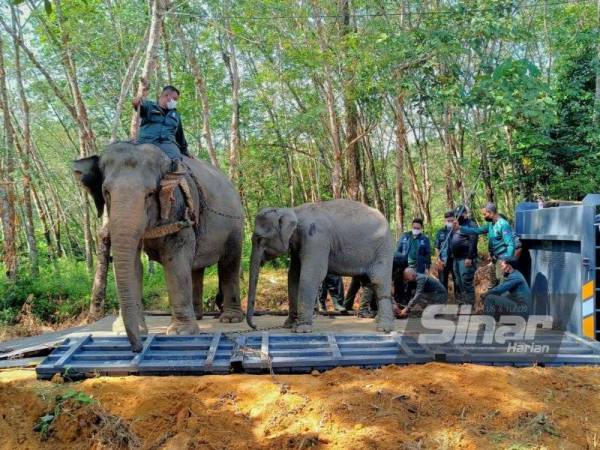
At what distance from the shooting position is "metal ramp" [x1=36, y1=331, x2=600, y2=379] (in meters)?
4.72

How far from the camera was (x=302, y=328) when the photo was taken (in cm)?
613

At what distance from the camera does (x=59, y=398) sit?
4242mm

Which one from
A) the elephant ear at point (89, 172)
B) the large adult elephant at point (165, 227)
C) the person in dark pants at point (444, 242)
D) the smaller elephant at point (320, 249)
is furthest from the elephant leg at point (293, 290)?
the person in dark pants at point (444, 242)

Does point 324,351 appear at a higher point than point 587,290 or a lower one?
lower

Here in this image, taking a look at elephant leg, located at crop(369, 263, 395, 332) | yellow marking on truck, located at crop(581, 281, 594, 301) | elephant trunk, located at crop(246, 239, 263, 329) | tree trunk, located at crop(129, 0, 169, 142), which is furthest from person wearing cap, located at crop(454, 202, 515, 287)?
tree trunk, located at crop(129, 0, 169, 142)

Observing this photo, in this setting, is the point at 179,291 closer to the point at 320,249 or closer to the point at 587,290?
the point at 320,249

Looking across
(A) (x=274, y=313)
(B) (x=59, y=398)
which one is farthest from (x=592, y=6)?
(B) (x=59, y=398)

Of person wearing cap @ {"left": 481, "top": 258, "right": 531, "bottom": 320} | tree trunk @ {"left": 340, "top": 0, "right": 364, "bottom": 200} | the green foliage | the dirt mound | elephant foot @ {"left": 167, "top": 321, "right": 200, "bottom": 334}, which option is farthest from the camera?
tree trunk @ {"left": 340, "top": 0, "right": 364, "bottom": 200}

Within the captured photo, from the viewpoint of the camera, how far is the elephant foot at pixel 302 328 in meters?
6.11

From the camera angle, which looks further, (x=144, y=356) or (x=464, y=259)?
(x=464, y=259)

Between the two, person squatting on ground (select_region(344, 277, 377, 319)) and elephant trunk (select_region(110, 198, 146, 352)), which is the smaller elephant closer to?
person squatting on ground (select_region(344, 277, 377, 319))

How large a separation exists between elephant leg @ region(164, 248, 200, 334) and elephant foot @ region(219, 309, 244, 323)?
1.28m

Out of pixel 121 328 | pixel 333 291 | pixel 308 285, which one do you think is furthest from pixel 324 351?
pixel 333 291

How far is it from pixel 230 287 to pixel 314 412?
3.72 meters
